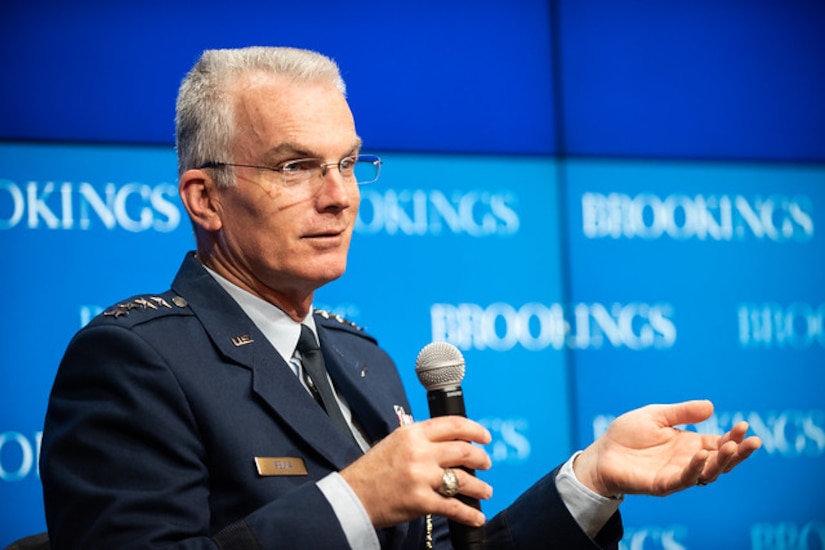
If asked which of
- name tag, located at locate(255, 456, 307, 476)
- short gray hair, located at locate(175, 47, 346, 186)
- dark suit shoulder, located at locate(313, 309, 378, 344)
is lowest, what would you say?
name tag, located at locate(255, 456, 307, 476)

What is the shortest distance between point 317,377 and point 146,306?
334mm

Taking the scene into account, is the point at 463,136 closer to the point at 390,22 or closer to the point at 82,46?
the point at 390,22

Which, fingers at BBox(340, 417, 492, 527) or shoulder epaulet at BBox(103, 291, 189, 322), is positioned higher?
shoulder epaulet at BBox(103, 291, 189, 322)

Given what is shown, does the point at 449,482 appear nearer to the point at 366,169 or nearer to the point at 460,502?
the point at 460,502

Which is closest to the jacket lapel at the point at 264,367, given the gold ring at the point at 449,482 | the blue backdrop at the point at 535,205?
the gold ring at the point at 449,482

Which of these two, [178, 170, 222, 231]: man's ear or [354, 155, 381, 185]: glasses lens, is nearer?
[178, 170, 222, 231]: man's ear

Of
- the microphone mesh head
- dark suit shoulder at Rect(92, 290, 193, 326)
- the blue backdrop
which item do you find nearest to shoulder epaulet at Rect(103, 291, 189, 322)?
dark suit shoulder at Rect(92, 290, 193, 326)

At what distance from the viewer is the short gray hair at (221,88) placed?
2027 mm

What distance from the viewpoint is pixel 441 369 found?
1.60 m

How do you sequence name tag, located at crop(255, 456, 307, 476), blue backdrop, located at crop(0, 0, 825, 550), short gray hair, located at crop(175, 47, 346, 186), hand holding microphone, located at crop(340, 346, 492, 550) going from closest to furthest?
hand holding microphone, located at crop(340, 346, 492, 550) → name tag, located at crop(255, 456, 307, 476) → short gray hair, located at crop(175, 47, 346, 186) → blue backdrop, located at crop(0, 0, 825, 550)

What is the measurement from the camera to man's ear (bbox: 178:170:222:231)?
2.05m

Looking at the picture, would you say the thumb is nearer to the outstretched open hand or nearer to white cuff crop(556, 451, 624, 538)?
the outstretched open hand

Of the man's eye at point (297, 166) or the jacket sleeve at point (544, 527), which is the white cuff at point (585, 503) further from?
the man's eye at point (297, 166)

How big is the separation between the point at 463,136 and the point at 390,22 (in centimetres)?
42
